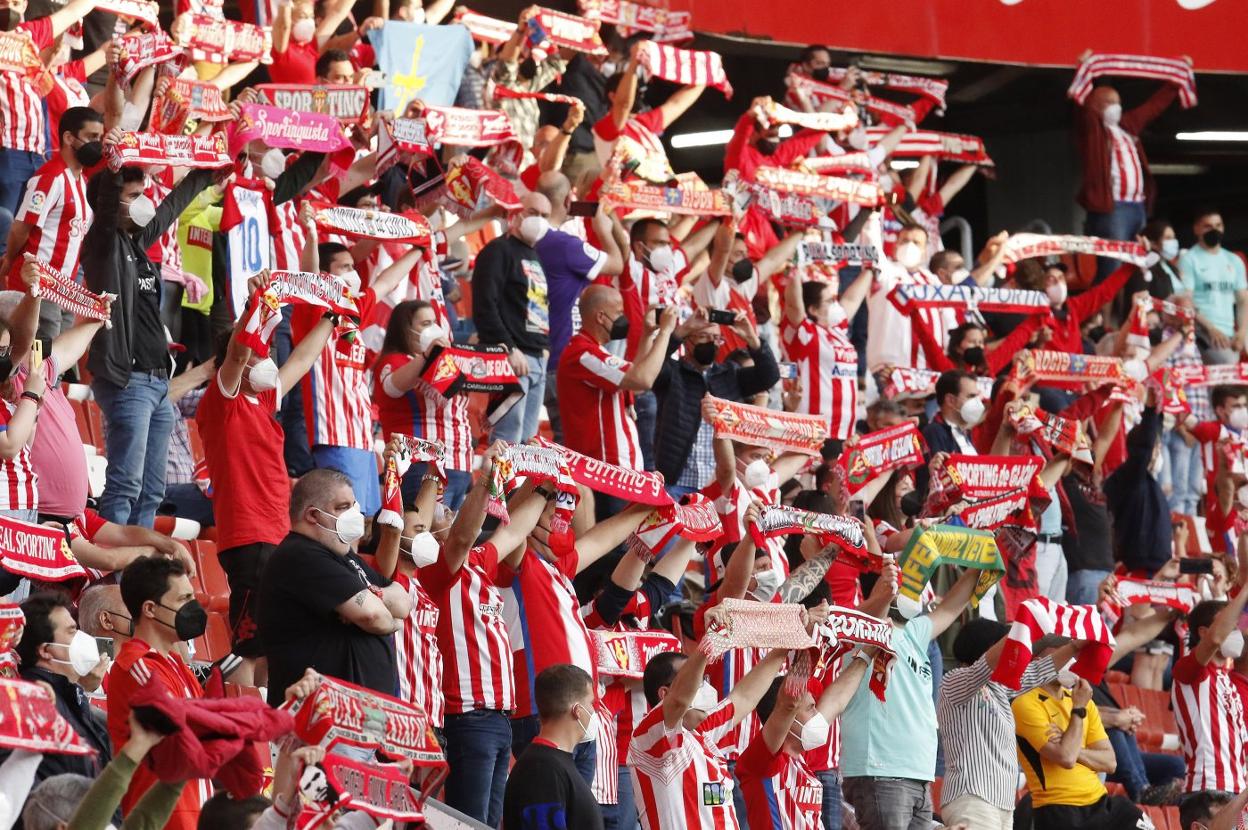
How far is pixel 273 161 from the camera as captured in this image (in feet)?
33.1

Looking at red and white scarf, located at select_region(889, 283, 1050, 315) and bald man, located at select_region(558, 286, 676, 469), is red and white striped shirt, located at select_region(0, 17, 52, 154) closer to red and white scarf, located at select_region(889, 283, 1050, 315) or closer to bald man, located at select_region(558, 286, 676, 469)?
bald man, located at select_region(558, 286, 676, 469)

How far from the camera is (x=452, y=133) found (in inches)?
474

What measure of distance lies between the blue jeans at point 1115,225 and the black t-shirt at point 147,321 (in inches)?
366

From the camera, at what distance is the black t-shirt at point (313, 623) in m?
6.70

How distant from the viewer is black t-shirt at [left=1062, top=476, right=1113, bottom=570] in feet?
40.0

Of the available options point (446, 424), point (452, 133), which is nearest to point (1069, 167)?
point (452, 133)

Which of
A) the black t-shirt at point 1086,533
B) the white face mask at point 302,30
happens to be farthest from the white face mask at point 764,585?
the white face mask at point 302,30

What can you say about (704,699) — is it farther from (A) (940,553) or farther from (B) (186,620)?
(B) (186,620)

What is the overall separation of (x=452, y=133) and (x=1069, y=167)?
8.96 metres

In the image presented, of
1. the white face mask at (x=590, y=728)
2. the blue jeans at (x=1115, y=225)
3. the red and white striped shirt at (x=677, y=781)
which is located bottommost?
the red and white striped shirt at (x=677, y=781)

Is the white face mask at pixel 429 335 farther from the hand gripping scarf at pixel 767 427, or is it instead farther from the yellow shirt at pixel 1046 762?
the yellow shirt at pixel 1046 762

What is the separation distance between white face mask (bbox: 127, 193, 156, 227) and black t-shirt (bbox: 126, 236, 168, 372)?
0.12m

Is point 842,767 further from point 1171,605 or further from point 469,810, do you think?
point 1171,605

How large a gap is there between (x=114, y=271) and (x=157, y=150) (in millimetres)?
522
